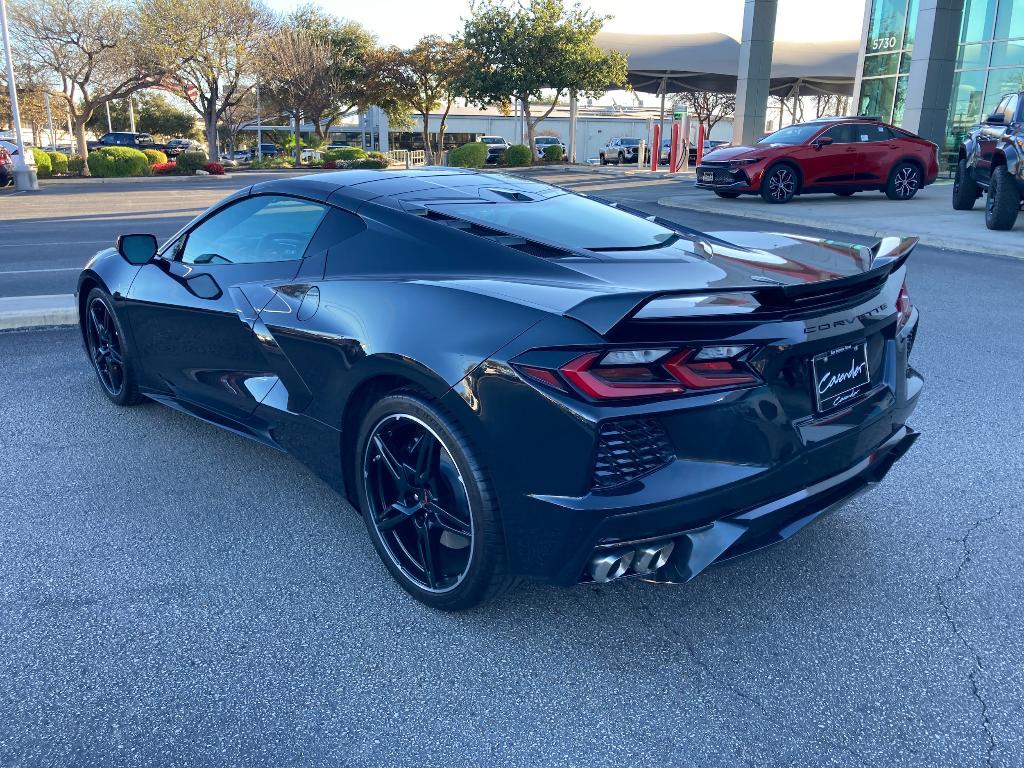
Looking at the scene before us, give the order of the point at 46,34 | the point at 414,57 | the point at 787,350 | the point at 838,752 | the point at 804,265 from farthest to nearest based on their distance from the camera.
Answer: the point at 414,57
the point at 46,34
the point at 804,265
the point at 787,350
the point at 838,752

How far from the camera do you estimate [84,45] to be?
34.7m

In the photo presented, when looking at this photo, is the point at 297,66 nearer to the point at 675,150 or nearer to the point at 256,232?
the point at 675,150

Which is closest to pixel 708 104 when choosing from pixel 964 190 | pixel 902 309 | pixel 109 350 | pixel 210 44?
pixel 210 44

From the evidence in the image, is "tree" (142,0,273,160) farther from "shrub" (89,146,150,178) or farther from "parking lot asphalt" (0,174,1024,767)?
"parking lot asphalt" (0,174,1024,767)

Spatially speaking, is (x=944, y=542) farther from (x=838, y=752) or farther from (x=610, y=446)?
(x=610, y=446)

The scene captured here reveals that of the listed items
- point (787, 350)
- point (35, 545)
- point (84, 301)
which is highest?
point (787, 350)

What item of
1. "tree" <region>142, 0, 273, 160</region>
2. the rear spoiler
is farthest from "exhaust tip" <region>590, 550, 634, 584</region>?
"tree" <region>142, 0, 273, 160</region>

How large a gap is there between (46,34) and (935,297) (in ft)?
121

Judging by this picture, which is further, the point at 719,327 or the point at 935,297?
the point at 935,297

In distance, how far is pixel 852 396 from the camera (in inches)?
108

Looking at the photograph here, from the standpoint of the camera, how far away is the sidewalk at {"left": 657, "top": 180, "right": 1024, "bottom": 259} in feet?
38.9

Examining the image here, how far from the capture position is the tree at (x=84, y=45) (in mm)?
33562

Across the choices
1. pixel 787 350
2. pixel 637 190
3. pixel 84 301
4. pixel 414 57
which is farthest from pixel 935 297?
pixel 414 57

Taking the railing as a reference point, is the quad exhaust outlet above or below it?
below
